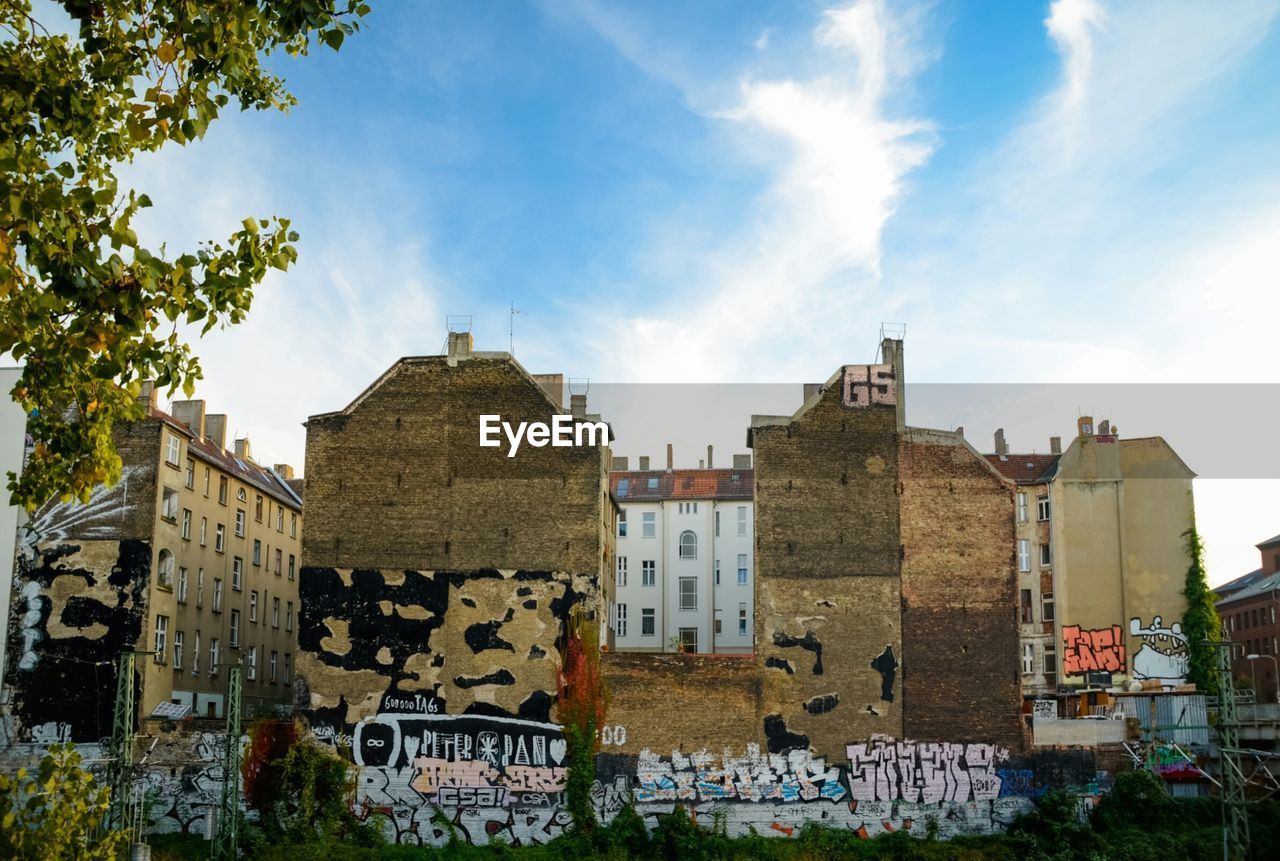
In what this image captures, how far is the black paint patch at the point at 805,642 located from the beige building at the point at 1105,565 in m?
15.7

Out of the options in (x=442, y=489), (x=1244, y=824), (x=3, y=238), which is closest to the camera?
(x=3, y=238)

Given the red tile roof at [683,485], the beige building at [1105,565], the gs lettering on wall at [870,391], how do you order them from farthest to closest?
the red tile roof at [683,485] < the beige building at [1105,565] < the gs lettering on wall at [870,391]

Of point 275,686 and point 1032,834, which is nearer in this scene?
point 1032,834

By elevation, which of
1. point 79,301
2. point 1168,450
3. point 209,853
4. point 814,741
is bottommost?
point 209,853

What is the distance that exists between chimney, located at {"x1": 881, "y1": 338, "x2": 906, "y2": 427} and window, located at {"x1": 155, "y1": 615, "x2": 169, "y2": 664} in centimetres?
2731

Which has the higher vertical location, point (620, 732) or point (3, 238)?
point (3, 238)

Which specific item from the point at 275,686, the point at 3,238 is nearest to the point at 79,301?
the point at 3,238

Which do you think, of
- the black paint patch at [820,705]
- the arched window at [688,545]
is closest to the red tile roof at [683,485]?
the arched window at [688,545]

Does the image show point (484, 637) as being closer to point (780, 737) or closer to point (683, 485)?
point (780, 737)

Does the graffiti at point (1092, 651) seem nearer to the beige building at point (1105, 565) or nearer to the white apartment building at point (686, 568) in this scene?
the beige building at point (1105, 565)

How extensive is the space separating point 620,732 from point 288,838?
11.2 metres

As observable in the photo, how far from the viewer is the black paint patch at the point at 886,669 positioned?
4262 cm

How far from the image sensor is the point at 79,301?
1274 cm

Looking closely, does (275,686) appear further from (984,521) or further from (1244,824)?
(1244,824)
